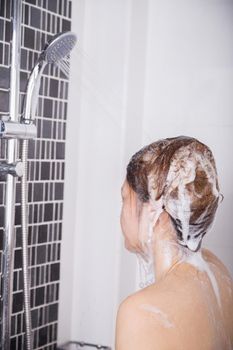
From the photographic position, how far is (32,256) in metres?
1.17

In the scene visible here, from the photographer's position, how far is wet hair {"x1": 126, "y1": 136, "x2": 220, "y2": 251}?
839 millimetres

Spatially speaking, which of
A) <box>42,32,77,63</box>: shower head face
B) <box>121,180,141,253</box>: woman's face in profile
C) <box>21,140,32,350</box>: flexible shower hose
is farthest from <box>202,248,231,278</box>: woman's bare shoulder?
<box>42,32,77,63</box>: shower head face

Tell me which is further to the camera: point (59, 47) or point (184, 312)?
point (59, 47)

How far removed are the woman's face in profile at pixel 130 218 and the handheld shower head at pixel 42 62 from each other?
0.28 metres

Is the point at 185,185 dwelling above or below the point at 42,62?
below

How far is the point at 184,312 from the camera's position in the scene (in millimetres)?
813

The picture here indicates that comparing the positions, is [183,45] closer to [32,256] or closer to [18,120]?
[18,120]

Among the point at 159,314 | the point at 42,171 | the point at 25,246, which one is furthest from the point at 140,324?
the point at 42,171

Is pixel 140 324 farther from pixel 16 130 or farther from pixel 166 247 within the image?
pixel 16 130

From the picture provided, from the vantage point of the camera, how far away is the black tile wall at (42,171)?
3.53 feet

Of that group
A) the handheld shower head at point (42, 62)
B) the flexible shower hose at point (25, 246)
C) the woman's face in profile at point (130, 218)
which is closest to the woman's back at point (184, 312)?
the woman's face in profile at point (130, 218)

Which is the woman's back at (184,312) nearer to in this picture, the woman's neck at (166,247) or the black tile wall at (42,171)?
the woman's neck at (166,247)

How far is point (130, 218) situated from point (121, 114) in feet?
0.78

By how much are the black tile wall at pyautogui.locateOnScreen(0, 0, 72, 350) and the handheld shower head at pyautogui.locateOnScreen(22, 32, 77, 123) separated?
0.12 feet
